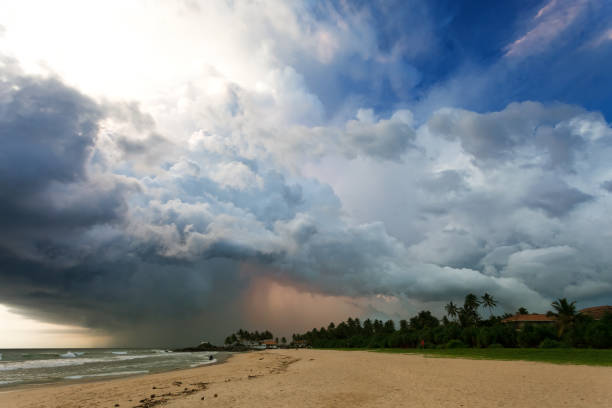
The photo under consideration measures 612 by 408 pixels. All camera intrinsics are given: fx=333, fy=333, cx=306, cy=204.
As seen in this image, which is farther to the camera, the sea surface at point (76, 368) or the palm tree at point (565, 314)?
the palm tree at point (565, 314)

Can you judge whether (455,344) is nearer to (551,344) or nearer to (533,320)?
(551,344)

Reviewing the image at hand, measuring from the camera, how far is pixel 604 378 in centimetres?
2061

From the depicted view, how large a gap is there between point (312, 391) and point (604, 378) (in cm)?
1839

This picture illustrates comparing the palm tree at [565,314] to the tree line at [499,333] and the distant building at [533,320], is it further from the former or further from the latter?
the distant building at [533,320]

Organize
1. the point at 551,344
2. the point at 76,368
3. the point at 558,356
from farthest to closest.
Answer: the point at 551,344
the point at 76,368
the point at 558,356

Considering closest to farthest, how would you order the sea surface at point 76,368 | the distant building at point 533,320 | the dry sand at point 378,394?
the dry sand at point 378,394 → the sea surface at point 76,368 → the distant building at point 533,320

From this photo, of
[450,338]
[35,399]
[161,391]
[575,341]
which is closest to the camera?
[35,399]

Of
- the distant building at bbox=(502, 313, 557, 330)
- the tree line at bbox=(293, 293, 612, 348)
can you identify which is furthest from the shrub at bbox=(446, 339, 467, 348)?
the distant building at bbox=(502, 313, 557, 330)

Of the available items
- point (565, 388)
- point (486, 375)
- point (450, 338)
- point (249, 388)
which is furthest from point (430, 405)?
point (450, 338)

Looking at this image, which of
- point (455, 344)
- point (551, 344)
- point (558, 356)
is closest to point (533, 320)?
point (455, 344)

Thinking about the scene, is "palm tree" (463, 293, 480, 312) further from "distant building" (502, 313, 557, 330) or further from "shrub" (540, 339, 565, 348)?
"shrub" (540, 339, 565, 348)

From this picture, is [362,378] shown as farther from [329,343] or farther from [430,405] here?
[329,343]

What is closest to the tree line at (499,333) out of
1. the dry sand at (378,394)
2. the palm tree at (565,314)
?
the palm tree at (565,314)

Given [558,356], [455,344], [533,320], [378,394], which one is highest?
[533,320]
